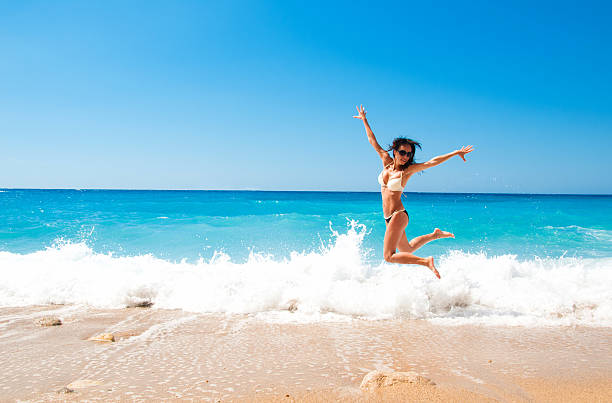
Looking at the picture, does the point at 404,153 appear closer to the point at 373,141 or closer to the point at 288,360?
the point at 373,141

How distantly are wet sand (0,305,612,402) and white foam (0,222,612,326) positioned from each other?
52 centimetres

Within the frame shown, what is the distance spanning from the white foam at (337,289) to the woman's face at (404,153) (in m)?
2.29

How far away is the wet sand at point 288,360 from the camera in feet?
10.6

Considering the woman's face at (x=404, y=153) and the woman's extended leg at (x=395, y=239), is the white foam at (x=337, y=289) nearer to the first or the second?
the woman's extended leg at (x=395, y=239)

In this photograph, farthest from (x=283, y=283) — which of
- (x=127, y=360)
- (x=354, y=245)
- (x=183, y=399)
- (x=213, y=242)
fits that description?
(x=213, y=242)

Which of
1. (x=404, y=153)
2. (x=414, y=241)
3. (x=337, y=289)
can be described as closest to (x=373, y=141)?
(x=404, y=153)

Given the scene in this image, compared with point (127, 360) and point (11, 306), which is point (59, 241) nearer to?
point (11, 306)

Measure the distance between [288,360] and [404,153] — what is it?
2904 mm

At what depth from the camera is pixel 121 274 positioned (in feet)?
25.0

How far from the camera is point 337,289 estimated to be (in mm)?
6434

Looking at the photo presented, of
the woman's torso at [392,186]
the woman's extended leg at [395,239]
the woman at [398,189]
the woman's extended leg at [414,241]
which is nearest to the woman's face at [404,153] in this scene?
the woman at [398,189]

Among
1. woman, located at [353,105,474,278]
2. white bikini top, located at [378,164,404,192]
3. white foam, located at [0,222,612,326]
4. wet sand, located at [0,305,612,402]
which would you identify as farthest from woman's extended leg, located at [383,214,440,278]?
white foam, located at [0,222,612,326]

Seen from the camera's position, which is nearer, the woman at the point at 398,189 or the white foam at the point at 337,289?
the woman at the point at 398,189

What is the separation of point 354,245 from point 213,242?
7850mm
